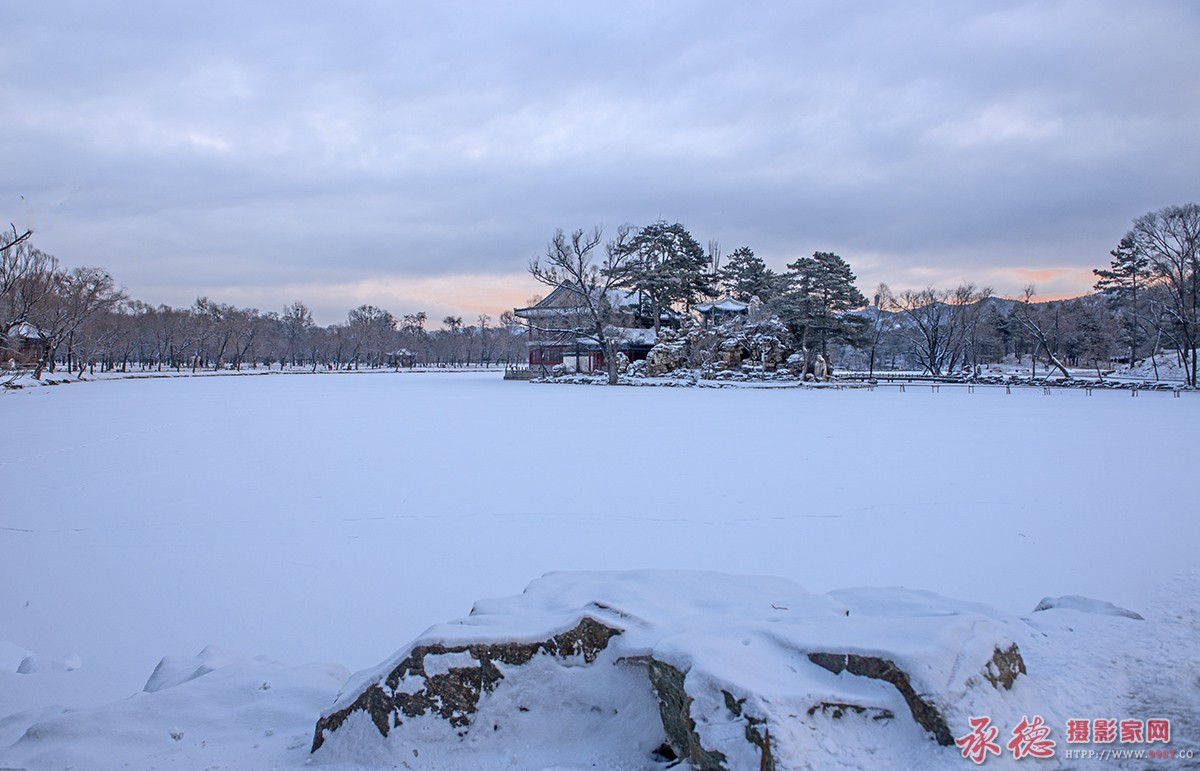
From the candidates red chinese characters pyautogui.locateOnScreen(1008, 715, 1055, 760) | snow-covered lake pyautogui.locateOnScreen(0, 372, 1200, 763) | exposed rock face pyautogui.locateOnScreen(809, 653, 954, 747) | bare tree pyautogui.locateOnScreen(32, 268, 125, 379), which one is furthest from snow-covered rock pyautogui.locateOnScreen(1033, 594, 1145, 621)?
bare tree pyautogui.locateOnScreen(32, 268, 125, 379)

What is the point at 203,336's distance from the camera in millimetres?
68375

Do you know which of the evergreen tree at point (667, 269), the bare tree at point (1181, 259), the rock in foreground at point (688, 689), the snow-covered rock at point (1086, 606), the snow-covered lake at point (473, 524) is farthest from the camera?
the evergreen tree at point (667, 269)

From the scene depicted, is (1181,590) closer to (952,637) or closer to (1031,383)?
(952,637)

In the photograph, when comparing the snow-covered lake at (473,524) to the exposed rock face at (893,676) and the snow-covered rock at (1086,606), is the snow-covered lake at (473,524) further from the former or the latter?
the exposed rock face at (893,676)

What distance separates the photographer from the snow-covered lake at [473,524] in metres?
4.61

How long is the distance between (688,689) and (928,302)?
2274 inches

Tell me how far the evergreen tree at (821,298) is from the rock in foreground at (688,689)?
3790cm

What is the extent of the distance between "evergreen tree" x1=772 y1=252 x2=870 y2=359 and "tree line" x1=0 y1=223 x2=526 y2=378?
35.5 metres

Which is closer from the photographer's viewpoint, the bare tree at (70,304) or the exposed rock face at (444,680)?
the exposed rock face at (444,680)

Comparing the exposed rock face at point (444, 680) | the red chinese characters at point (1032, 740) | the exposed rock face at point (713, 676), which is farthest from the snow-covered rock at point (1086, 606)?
the exposed rock face at point (444, 680)

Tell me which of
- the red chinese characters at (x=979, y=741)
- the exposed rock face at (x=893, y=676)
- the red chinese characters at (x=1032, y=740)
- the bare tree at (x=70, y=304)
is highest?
the bare tree at (x=70, y=304)

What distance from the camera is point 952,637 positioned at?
2.65m

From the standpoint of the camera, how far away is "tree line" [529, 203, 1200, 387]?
36.6 meters

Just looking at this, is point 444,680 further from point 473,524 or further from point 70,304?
point 70,304
